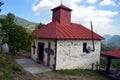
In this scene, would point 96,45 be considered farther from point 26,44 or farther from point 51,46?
point 26,44

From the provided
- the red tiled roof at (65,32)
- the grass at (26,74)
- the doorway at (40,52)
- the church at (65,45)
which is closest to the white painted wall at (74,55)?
the church at (65,45)

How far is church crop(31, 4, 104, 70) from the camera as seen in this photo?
17.6 metres

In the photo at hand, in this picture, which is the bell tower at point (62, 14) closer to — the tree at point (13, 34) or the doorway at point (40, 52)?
the doorway at point (40, 52)

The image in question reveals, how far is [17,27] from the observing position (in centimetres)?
1602

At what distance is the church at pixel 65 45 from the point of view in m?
17.6

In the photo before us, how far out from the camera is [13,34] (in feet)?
52.0

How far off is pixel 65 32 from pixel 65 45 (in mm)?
1514

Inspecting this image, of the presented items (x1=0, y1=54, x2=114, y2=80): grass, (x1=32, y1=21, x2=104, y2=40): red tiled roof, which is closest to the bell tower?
(x1=32, y1=21, x2=104, y2=40): red tiled roof

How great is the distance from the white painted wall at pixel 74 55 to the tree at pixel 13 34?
3.30 metres

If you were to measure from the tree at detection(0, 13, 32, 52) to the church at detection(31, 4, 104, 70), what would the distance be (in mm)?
2661

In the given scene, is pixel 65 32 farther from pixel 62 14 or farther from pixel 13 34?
pixel 13 34

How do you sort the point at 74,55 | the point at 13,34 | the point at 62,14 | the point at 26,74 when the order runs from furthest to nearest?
1. the point at 62,14
2. the point at 74,55
3. the point at 13,34
4. the point at 26,74

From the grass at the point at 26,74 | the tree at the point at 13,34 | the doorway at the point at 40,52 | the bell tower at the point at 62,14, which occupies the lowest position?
the grass at the point at 26,74

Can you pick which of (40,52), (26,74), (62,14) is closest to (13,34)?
(26,74)
